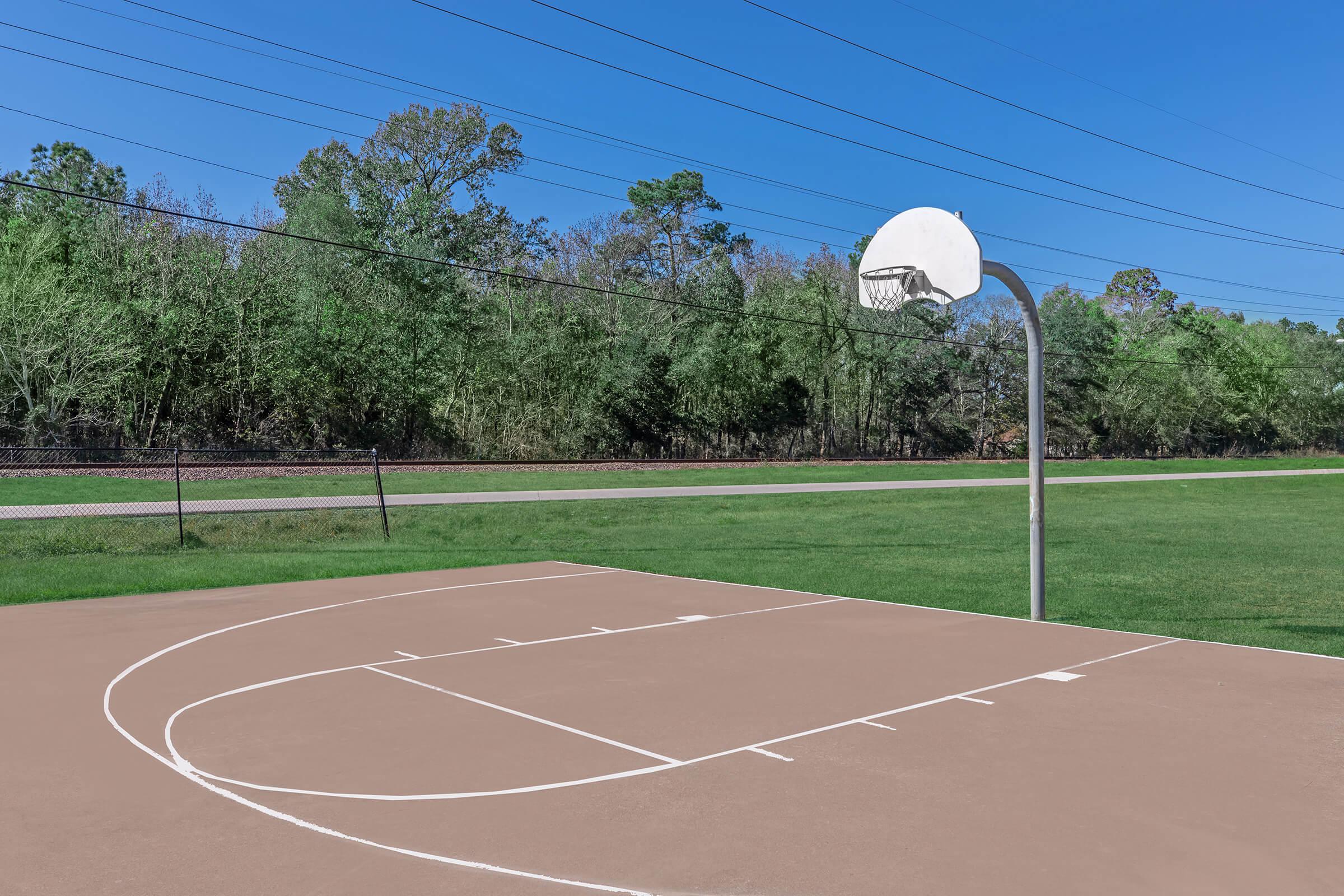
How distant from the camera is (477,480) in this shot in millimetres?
27188

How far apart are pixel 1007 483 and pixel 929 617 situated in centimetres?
2283

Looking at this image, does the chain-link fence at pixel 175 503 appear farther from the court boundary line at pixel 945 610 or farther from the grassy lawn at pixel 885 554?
the court boundary line at pixel 945 610

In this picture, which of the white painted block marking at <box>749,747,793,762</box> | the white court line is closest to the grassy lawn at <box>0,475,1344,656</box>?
the white painted block marking at <box>749,747,793,762</box>

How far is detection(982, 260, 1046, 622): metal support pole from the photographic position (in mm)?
10352

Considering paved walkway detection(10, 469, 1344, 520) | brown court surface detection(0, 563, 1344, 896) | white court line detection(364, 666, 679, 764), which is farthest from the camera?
paved walkway detection(10, 469, 1344, 520)

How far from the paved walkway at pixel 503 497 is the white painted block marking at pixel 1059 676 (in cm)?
1558

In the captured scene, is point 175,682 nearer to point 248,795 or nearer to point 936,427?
point 248,795

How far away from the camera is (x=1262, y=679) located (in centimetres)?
764

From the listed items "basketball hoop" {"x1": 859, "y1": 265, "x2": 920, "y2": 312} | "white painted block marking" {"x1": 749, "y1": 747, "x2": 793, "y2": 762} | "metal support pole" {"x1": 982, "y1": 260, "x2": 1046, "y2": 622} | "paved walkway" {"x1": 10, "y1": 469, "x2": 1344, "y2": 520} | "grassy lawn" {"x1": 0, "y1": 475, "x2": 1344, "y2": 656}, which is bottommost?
"grassy lawn" {"x1": 0, "y1": 475, "x2": 1344, "y2": 656}

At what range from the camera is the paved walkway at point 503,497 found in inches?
733

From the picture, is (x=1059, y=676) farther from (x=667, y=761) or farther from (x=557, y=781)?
(x=557, y=781)

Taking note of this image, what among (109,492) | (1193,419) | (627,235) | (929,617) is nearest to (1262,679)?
(929,617)

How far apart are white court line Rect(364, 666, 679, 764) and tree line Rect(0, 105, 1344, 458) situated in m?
19.9

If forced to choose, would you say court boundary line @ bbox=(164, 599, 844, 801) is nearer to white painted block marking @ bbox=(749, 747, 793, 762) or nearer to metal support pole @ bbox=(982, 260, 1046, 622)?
white painted block marking @ bbox=(749, 747, 793, 762)
